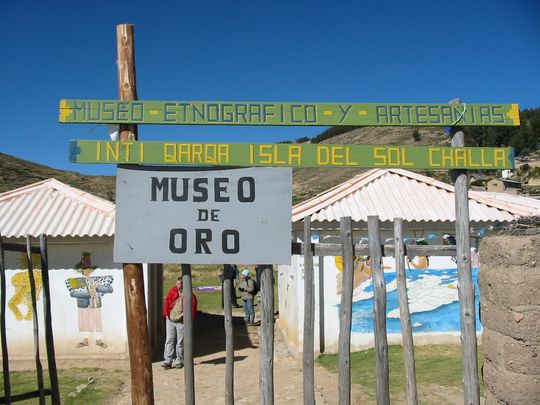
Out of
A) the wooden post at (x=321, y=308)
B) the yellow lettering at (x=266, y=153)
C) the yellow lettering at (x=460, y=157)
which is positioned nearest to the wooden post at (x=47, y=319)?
the yellow lettering at (x=266, y=153)

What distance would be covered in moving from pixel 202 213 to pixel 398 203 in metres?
9.04

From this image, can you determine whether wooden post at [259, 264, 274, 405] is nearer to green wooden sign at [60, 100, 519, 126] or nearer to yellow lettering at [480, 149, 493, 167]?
green wooden sign at [60, 100, 519, 126]

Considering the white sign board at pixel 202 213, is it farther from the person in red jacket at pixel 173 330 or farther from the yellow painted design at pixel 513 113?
the person in red jacket at pixel 173 330

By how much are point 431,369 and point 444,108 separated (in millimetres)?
6570

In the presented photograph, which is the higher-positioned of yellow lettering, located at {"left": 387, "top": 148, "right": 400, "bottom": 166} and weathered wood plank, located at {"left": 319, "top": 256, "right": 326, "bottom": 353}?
yellow lettering, located at {"left": 387, "top": 148, "right": 400, "bottom": 166}

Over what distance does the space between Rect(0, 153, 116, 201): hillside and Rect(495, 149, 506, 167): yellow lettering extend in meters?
42.7

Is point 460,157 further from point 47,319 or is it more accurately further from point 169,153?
point 47,319

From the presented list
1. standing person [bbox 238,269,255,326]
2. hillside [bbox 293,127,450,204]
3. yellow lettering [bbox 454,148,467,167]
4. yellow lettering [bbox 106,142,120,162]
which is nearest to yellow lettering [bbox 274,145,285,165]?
yellow lettering [bbox 106,142,120,162]

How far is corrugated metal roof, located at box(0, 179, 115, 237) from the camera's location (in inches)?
452

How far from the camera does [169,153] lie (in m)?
3.97

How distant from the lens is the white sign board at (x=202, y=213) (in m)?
4.04

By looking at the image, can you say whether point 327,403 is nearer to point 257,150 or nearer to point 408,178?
point 257,150

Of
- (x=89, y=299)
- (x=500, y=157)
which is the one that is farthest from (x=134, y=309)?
(x=89, y=299)

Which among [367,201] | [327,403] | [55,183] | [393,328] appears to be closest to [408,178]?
[367,201]
